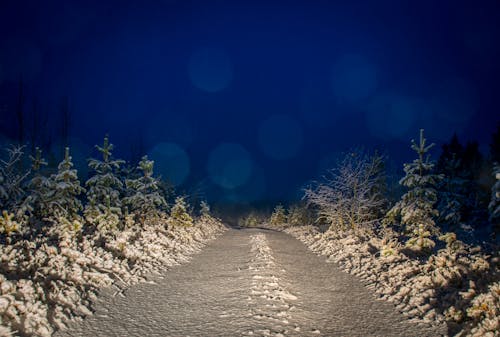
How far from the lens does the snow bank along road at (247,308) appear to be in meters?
5.98

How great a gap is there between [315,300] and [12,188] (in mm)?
14487

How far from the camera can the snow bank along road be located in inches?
235

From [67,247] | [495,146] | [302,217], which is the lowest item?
[67,247]

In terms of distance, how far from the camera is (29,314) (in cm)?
549

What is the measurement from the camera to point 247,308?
695 cm

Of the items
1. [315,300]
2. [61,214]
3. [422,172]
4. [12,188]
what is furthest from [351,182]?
[12,188]

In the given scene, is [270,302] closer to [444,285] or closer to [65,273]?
[444,285]

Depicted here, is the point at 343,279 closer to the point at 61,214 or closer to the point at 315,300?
the point at 315,300

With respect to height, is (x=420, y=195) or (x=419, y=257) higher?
(x=420, y=195)

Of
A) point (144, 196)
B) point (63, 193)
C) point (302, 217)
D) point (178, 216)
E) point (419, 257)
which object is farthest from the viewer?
point (302, 217)

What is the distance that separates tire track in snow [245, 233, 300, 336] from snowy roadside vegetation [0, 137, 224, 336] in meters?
3.78

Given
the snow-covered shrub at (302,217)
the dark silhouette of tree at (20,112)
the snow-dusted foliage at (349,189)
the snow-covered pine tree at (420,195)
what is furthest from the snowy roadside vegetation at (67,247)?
the snow-covered shrub at (302,217)

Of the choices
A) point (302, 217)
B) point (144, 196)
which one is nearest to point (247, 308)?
point (144, 196)

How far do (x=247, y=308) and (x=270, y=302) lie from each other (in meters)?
0.69
